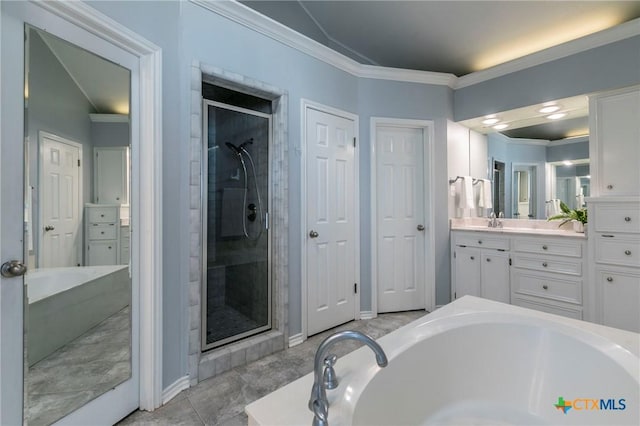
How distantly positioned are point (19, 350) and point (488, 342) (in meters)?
2.12

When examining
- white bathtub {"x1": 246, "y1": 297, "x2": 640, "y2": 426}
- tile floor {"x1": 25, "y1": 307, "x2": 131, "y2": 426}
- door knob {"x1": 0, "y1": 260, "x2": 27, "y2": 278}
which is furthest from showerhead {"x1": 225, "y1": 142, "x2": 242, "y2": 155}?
white bathtub {"x1": 246, "y1": 297, "x2": 640, "y2": 426}

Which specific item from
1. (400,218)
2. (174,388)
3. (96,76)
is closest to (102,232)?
(96,76)

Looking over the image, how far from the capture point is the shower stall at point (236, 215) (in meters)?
2.23

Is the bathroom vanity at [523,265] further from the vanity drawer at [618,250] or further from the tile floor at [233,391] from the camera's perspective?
the tile floor at [233,391]

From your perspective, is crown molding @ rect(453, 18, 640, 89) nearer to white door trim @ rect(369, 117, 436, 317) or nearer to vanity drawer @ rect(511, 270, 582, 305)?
white door trim @ rect(369, 117, 436, 317)

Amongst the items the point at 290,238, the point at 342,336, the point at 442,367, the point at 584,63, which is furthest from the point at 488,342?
the point at 584,63

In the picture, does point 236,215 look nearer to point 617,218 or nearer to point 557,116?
point 617,218

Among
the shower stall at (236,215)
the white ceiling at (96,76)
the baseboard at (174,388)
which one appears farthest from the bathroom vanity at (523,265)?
the white ceiling at (96,76)

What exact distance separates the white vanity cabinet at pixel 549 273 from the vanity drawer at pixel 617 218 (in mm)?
180

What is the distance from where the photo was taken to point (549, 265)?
2613mm

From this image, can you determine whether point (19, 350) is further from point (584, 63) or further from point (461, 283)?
point (584, 63)

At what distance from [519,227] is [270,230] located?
272cm

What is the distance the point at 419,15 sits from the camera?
266cm

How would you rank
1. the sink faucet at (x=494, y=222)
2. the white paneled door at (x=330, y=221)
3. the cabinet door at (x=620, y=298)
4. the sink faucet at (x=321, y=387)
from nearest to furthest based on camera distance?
1. the sink faucet at (x=321, y=387)
2. the cabinet door at (x=620, y=298)
3. the white paneled door at (x=330, y=221)
4. the sink faucet at (x=494, y=222)
